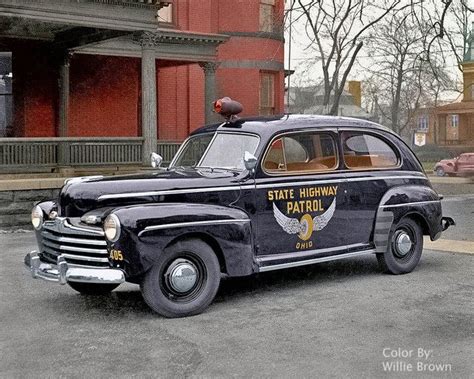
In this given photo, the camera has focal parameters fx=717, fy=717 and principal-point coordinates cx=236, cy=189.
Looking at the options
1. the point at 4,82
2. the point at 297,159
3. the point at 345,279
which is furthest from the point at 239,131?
the point at 4,82

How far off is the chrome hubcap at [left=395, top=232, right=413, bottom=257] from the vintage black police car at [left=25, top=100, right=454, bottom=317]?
16 millimetres

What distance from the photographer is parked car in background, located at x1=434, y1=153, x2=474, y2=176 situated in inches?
1443

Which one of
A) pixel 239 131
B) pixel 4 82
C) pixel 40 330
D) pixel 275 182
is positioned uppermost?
pixel 4 82

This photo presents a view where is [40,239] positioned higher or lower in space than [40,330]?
higher

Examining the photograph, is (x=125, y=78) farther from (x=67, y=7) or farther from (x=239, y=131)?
(x=239, y=131)

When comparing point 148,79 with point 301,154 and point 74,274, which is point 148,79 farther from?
point 74,274

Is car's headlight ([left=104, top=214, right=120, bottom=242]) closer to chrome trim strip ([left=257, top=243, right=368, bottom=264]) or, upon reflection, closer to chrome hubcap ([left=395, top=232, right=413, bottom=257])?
chrome trim strip ([left=257, top=243, right=368, bottom=264])

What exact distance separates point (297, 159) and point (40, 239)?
285 centimetres

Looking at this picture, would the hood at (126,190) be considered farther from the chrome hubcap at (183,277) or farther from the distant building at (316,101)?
the distant building at (316,101)

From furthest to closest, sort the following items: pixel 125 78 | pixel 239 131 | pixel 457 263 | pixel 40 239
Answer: pixel 125 78 < pixel 457 263 < pixel 239 131 < pixel 40 239

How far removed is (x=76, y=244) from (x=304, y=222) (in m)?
2.45

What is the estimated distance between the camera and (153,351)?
5.55 metres

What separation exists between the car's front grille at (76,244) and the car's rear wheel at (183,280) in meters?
0.47

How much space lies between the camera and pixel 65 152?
16.4 metres
